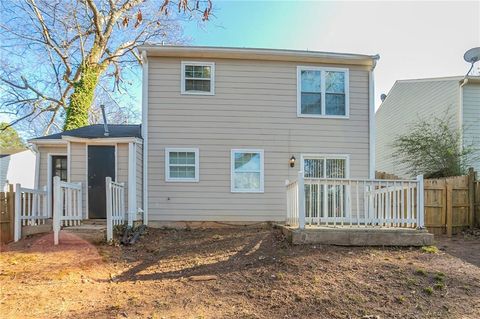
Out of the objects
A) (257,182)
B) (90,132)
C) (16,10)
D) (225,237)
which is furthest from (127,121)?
(225,237)

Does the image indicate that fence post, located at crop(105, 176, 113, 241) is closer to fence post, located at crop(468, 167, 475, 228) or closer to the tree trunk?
the tree trunk

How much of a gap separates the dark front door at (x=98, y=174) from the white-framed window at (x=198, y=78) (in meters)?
2.68

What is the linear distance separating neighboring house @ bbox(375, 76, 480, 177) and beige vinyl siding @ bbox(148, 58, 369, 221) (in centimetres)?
505

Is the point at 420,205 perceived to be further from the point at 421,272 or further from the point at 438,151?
the point at 438,151

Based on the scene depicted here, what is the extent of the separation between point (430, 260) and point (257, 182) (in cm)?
473

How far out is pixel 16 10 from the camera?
12.9 meters

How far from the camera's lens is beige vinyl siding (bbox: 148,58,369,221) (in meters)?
8.99

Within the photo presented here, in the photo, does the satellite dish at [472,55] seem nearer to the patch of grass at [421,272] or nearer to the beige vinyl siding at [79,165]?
the patch of grass at [421,272]

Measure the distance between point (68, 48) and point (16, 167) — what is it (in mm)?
9913

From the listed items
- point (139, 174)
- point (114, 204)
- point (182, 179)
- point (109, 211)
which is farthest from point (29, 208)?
point (182, 179)

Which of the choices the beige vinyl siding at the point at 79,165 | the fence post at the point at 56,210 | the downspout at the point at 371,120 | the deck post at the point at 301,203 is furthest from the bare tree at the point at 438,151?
the fence post at the point at 56,210

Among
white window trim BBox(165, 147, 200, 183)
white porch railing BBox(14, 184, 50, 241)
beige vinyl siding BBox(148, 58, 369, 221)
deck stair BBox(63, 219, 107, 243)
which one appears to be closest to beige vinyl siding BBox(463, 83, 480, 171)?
beige vinyl siding BBox(148, 58, 369, 221)

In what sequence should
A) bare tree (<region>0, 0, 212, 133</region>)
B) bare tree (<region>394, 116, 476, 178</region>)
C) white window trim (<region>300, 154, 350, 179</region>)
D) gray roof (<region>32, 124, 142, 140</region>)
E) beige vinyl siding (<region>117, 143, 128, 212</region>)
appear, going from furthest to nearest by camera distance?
bare tree (<region>0, 0, 212, 133</region>)
bare tree (<region>394, 116, 476, 178</region>)
white window trim (<region>300, 154, 350, 179</region>)
gray roof (<region>32, 124, 142, 140</region>)
beige vinyl siding (<region>117, 143, 128, 212</region>)

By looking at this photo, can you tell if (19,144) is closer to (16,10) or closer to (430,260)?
(16,10)
